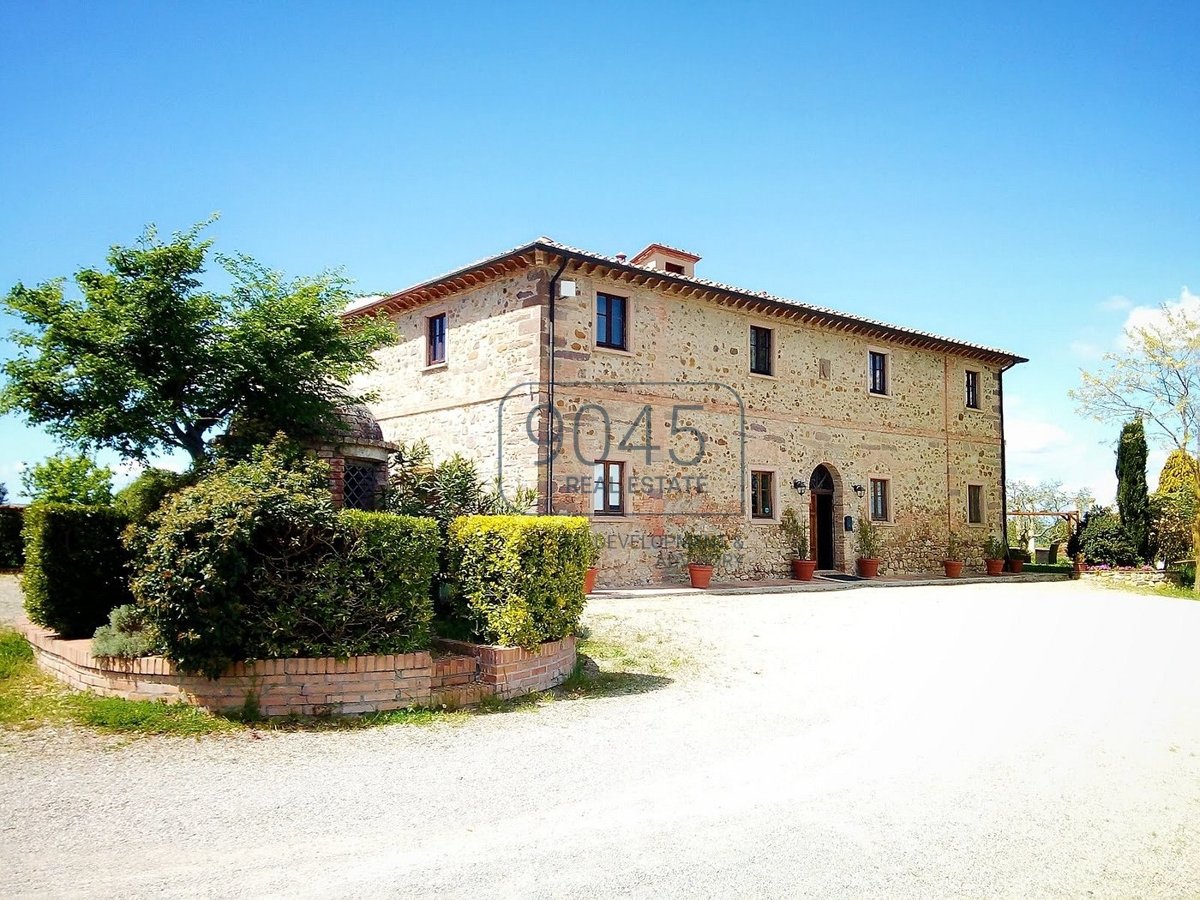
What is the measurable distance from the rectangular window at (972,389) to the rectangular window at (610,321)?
1284cm

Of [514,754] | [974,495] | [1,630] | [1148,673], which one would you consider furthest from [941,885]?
[974,495]

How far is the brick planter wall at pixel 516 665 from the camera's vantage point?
6.53 m

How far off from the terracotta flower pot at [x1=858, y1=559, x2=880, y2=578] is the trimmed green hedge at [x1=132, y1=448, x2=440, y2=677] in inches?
606

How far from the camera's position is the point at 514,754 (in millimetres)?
5199

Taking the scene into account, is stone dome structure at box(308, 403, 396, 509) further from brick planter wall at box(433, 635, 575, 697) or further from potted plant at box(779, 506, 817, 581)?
potted plant at box(779, 506, 817, 581)

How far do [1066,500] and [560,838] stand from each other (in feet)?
130

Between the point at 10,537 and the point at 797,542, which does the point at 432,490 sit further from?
the point at 10,537

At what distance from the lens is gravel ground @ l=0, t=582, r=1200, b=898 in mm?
3479

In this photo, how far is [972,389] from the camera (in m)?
23.5

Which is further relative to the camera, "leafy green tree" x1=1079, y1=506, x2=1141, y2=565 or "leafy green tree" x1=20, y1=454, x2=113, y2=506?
"leafy green tree" x1=1079, y1=506, x2=1141, y2=565

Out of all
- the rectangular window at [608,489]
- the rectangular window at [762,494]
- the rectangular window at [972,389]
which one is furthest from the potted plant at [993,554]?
the rectangular window at [608,489]

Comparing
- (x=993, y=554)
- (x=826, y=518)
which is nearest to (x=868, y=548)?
(x=826, y=518)

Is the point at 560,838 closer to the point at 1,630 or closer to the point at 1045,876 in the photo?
the point at 1045,876

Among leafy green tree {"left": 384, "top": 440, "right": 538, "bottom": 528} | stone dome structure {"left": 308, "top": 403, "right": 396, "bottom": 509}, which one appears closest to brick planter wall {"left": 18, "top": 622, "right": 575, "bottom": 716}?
leafy green tree {"left": 384, "top": 440, "right": 538, "bottom": 528}
